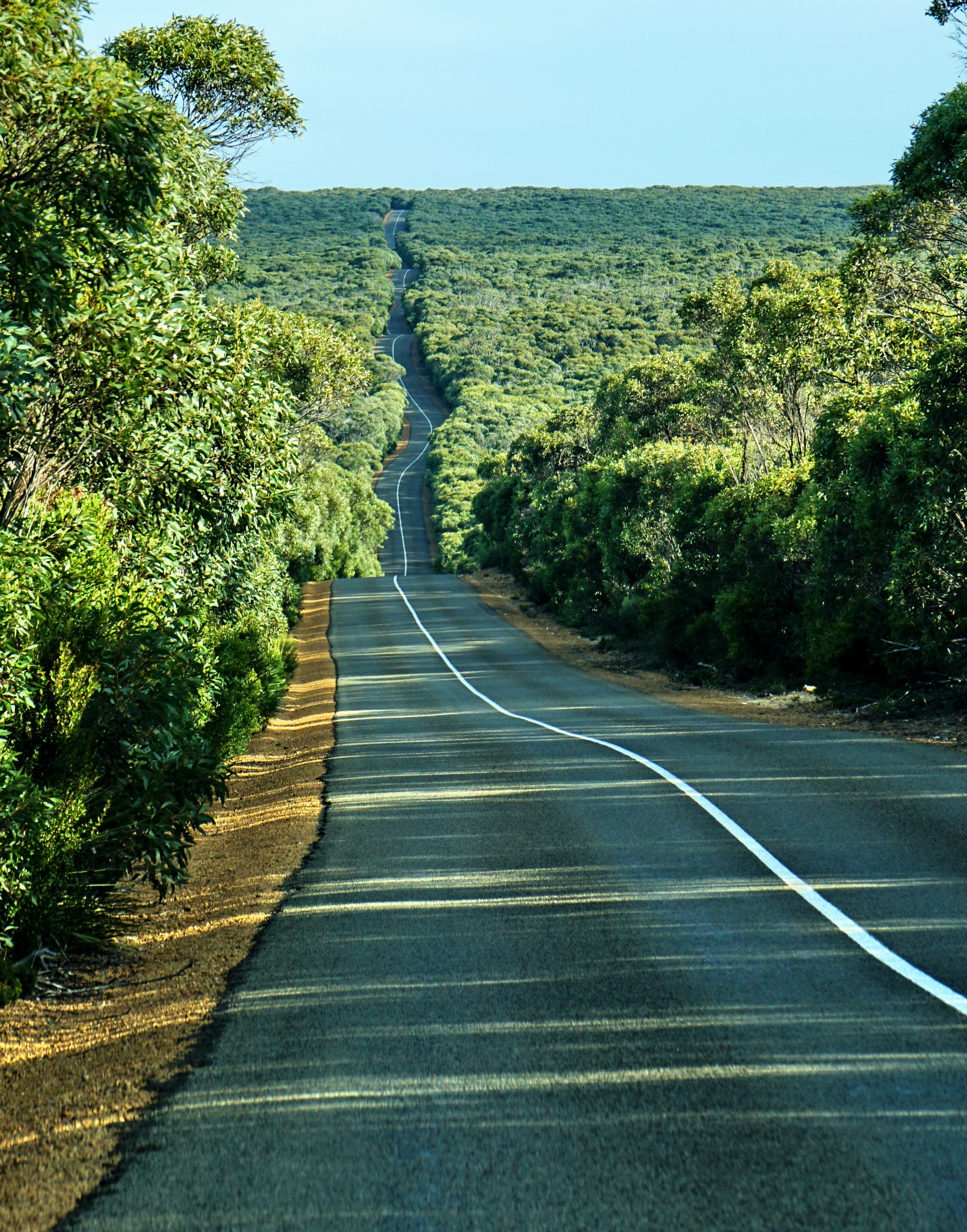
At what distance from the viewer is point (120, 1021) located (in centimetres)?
653

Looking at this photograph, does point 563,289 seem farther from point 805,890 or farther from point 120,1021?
point 120,1021

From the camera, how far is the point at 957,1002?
564 cm

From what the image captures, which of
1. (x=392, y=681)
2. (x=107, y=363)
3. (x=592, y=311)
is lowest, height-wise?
(x=392, y=681)

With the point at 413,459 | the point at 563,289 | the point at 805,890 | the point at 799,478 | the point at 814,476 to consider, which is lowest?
the point at 805,890

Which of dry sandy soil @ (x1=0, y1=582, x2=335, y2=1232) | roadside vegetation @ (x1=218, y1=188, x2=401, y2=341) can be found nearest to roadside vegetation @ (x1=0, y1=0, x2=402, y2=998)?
dry sandy soil @ (x1=0, y1=582, x2=335, y2=1232)

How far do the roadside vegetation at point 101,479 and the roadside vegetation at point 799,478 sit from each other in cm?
977

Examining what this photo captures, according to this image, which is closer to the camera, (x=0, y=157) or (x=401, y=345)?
(x=0, y=157)

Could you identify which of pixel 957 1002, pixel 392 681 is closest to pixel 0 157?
pixel 957 1002

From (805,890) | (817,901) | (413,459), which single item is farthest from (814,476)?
(413,459)

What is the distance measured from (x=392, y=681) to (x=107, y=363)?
24.1m

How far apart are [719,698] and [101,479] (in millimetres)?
18316

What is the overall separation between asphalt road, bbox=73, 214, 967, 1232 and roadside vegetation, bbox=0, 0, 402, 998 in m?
1.51

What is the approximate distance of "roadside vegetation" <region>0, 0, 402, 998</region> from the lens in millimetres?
7117

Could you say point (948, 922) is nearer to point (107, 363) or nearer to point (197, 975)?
point (197, 975)
